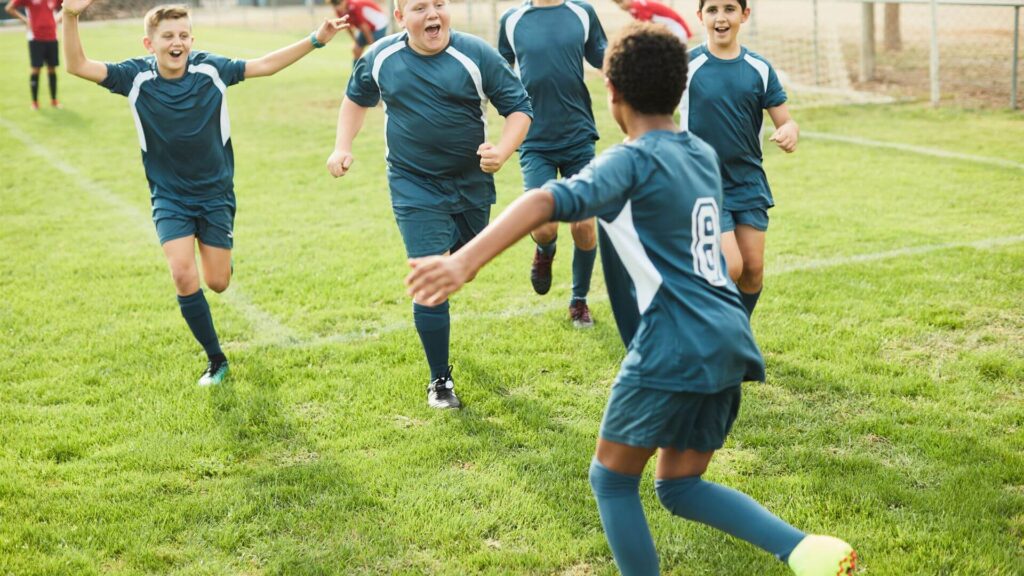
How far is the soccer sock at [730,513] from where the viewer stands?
3.21 meters

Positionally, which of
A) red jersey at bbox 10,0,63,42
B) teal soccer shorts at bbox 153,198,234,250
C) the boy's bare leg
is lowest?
the boy's bare leg

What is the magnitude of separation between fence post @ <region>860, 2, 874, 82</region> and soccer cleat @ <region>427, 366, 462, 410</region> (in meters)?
13.2

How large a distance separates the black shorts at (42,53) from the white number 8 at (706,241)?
1580cm

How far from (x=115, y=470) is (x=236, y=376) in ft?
3.88

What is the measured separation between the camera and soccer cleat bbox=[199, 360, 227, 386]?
5648 millimetres

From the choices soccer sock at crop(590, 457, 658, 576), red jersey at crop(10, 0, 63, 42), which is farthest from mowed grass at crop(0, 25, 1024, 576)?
red jersey at crop(10, 0, 63, 42)

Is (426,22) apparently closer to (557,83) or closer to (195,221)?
(557,83)

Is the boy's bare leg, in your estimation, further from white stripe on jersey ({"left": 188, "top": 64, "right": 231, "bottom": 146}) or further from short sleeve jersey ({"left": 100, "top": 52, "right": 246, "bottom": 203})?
white stripe on jersey ({"left": 188, "top": 64, "right": 231, "bottom": 146})

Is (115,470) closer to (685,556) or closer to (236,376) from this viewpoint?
(236,376)

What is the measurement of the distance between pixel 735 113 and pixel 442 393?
2006 millimetres

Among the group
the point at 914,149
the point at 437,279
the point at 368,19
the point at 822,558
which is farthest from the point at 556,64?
the point at 368,19

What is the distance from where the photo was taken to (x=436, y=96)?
5.32m

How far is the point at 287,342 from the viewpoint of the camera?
20.8 feet

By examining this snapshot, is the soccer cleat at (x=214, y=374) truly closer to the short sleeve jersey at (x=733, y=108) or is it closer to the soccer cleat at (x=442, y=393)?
the soccer cleat at (x=442, y=393)
